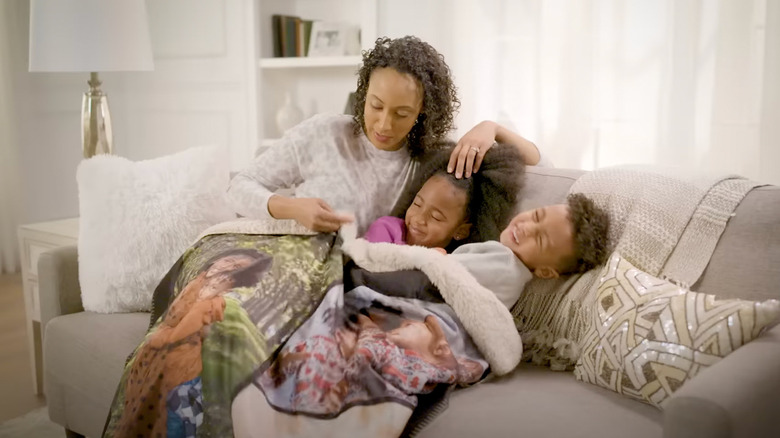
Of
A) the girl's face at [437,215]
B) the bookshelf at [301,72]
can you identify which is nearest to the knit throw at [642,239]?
the girl's face at [437,215]

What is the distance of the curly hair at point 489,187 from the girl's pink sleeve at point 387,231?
0.40ft

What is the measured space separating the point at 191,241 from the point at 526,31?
1.60 meters

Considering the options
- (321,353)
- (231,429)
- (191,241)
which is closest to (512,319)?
(321,353)

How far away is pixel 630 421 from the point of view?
52.2 inches

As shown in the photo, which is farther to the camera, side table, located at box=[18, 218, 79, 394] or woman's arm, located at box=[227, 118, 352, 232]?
side table, located at box=[18, 218, 79, 394]

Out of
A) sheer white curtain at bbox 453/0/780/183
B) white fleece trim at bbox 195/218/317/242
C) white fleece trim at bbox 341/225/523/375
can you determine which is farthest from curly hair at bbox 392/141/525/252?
sheer white curtain at bbox 453/0/780/183

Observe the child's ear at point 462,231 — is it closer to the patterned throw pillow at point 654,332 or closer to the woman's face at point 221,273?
→ the patterned throw pillow at point 654,332

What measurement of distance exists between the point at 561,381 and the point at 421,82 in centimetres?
83

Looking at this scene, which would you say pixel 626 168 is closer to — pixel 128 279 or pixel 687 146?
pixel 687 146

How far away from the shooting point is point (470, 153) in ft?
6.09

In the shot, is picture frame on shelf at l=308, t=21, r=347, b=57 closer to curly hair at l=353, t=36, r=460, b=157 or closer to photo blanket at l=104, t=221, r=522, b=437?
curly hair at l=353, t=36, r=460, b=157

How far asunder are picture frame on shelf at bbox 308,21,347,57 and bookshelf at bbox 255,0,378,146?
7cm

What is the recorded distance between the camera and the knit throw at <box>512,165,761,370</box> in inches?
61.7

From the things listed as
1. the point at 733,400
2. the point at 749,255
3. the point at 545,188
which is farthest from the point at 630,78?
A: the point at 733,400
